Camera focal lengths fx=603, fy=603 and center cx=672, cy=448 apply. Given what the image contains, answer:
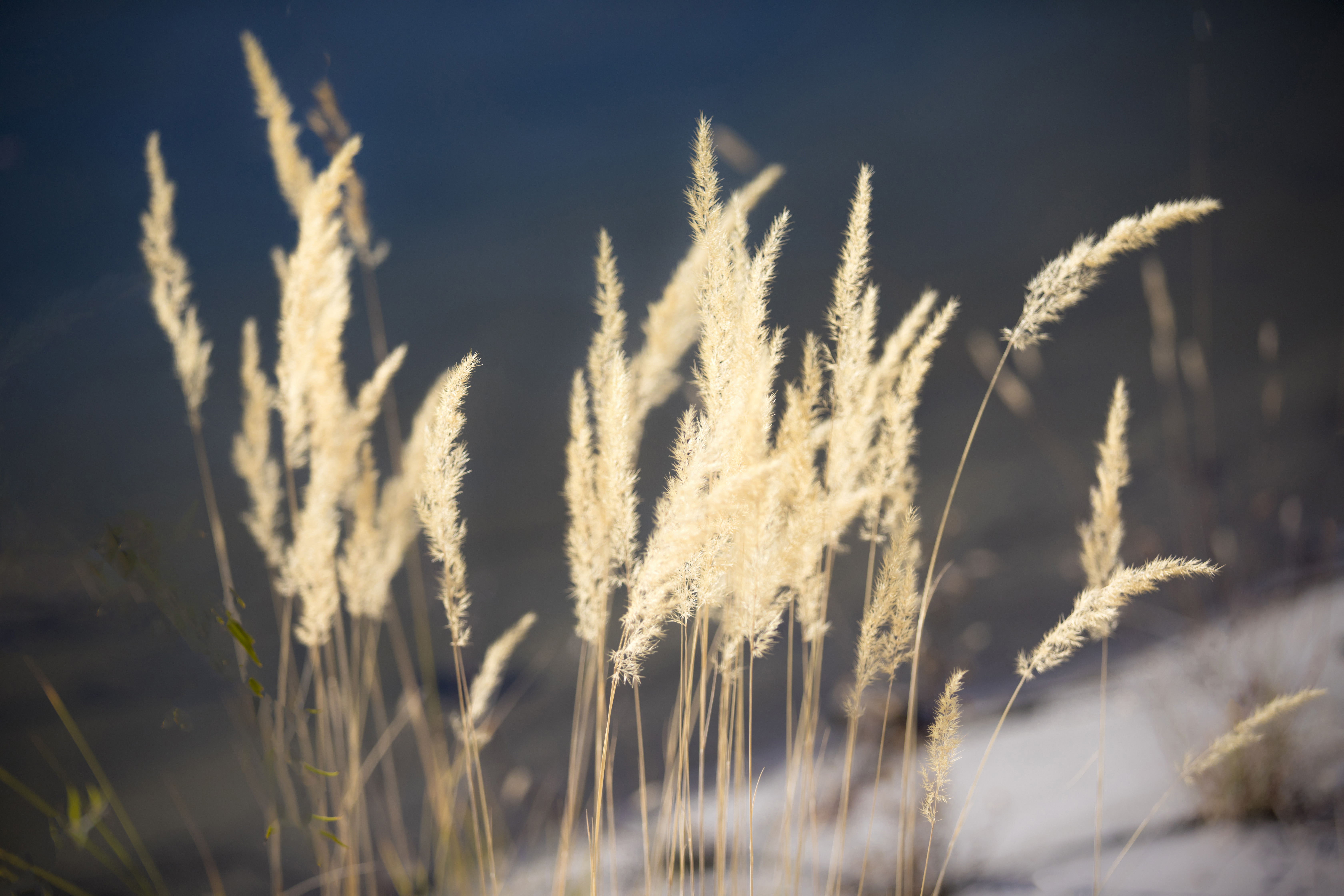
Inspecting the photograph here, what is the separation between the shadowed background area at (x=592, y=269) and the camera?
1.11 m

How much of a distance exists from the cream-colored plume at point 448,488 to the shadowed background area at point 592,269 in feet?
0.94

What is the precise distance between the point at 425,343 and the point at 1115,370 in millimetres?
2259

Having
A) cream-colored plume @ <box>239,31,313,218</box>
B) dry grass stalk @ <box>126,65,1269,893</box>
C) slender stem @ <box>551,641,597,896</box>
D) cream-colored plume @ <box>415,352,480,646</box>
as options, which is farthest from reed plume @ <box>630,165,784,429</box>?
cream-colored plume @ <box>239,31,313,218</box>

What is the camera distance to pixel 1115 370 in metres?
2.11

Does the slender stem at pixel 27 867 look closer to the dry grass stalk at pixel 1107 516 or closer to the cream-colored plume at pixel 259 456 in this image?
the cream-colored plume at pixel 259 456

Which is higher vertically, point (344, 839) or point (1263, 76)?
point (1263, 76)

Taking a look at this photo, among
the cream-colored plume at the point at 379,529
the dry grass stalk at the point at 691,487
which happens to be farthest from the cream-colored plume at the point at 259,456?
the cream-colored plume at the point at 379,529

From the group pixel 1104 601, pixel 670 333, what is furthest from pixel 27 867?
pixel 1104 601

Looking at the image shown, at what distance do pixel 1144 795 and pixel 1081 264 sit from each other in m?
1.33

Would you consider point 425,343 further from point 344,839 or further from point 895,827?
point 895,827

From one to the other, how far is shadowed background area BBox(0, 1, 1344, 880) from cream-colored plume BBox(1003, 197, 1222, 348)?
526 mm

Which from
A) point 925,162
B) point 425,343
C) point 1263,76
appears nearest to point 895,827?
point 425,343

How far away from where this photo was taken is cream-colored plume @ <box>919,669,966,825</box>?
0.62m

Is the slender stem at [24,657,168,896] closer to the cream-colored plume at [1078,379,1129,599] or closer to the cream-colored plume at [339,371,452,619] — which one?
the cream-colored plume at [339,371,452,619]
